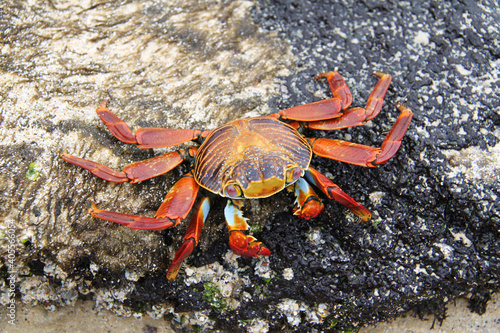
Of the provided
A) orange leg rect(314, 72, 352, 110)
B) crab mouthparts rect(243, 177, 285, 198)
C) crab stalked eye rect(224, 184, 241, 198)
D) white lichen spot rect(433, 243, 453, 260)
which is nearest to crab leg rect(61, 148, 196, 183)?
crab stalked eye rect(224, 184, 241, 198)

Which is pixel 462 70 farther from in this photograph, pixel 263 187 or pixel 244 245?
pixel 244 245

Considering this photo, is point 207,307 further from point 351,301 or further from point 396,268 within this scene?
point 396,268

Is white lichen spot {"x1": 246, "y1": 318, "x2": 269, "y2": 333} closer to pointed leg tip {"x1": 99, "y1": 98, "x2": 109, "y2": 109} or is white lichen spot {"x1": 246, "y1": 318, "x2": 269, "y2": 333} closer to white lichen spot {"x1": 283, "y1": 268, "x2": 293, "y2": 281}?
white lichen spot {"x1": 283, "y1": 268, "x2": 293, "y2": 281}

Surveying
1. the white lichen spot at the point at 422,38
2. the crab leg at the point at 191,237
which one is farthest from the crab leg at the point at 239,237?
the white lichen spot at the point at 422,38

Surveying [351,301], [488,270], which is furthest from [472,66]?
[351,301]

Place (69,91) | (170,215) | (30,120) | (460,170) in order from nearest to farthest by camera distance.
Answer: (170,215) < (460,170) < (30,120) < (69,91)

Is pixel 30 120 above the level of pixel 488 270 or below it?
above
